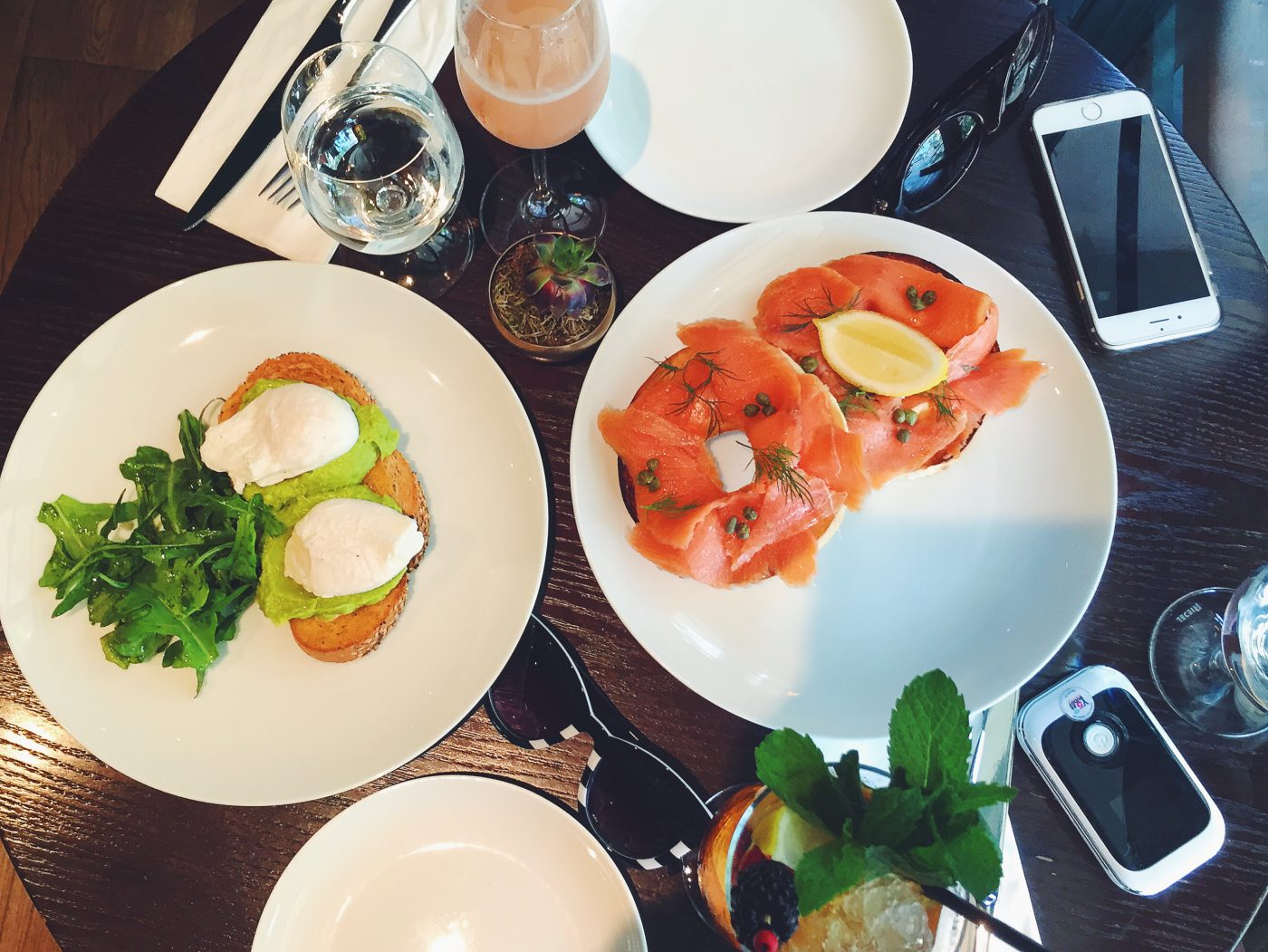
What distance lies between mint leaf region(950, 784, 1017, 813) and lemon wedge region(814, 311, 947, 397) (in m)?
0.57

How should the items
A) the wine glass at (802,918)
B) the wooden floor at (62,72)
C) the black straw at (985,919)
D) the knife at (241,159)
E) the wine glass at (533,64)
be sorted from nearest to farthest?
the black straw at (985,919)
the wine glass at (802,918)
the wine glass at (533,64)
the knife at (241,159)
the wooden floor at (62,72)

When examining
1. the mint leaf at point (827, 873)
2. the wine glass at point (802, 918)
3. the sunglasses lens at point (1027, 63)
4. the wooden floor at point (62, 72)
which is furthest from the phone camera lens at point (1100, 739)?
the wooden floor at point (62, 72)

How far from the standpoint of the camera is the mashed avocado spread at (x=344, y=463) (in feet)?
3.94

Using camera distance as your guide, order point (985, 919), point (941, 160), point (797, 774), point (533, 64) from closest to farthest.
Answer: point (985, 919)
point (797, 774)
point (533, 64)
point (941, 160)

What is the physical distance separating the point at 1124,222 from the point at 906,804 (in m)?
1.06

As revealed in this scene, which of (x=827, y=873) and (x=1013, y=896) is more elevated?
(x=827, y=873)

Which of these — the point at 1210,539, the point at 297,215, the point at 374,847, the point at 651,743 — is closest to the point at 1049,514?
the point at 1210,539

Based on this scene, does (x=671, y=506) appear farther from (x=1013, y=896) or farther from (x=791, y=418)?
(x=1013, y=896)

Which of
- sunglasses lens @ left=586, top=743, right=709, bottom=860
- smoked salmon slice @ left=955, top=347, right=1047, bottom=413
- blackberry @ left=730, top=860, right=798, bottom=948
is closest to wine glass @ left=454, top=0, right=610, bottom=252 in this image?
smoked salmon slice @ left=955, top=347, right=1047, bottom=413

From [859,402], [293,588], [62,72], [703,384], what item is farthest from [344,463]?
[62,72]

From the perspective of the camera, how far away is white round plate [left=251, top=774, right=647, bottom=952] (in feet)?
3.91

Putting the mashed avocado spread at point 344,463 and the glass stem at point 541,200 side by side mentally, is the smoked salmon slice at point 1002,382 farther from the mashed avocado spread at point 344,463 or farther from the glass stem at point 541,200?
the mashed avocado spread at point 344,463

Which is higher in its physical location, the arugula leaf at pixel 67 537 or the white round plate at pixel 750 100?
the white round plate at pixel 750 100

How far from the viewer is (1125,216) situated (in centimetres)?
138
